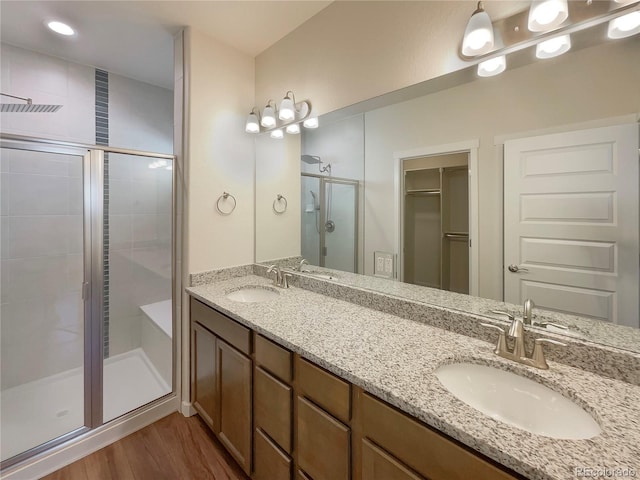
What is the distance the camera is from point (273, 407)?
4.01 ft

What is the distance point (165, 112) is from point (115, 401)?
2551mm

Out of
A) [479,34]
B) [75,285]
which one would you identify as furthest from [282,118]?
[75,285]

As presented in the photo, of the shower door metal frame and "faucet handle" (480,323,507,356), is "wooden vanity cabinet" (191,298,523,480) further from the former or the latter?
the shower door metal frame

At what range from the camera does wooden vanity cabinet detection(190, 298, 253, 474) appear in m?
1.38

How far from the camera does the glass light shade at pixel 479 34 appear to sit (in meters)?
1.07

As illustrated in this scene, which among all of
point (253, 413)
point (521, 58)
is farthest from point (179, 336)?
point (521, 58)

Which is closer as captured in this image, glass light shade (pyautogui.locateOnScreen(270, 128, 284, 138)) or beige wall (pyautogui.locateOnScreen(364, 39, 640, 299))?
beige wall (pyautogui.locateOnScreen(364, 39, 640, 299))

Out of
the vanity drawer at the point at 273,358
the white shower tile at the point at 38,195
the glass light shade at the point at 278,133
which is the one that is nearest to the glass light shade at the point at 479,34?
the glass light shade at the point at 278,133

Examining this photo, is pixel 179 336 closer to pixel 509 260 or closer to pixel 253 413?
pixel 253 413

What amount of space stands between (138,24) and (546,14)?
228cm

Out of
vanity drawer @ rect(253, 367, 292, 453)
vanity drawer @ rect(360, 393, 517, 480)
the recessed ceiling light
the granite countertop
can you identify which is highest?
the recessed ceiling light

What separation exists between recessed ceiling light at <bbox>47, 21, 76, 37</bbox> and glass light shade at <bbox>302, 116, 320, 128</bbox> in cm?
169

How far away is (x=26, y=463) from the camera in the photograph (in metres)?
1.47

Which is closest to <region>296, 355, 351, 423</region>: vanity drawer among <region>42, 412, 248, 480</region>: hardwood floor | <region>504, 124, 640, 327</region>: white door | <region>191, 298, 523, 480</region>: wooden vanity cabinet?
<region>191, 298, 523, 480</region>: wooden vanity cabinet
